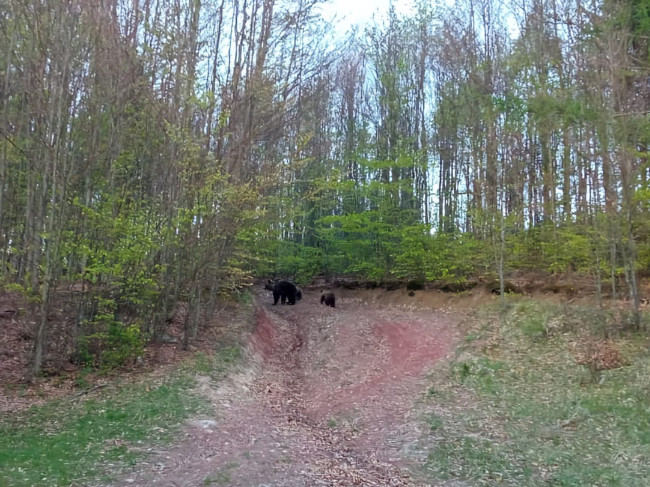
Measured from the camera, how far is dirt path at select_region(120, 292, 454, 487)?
6.02 m

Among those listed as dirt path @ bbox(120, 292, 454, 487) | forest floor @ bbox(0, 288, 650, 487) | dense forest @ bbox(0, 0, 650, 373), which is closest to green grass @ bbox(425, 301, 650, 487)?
forest floor @ bbox(0, 288, 650, 487)

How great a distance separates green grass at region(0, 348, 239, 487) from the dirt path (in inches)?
15.6

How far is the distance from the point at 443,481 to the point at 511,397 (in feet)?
10.9

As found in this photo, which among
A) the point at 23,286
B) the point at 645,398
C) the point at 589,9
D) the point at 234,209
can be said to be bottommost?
the point at 645,398

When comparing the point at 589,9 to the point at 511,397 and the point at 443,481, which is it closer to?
the point at 511,397

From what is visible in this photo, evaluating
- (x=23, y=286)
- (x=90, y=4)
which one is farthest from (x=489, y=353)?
(x=90, y=4)

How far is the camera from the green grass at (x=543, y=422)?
6164 mm

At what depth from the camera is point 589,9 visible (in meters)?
11.1

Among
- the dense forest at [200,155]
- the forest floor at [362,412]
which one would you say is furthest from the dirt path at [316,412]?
the dense forest at [200,155]

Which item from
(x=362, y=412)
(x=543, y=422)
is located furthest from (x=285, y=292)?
(x=543, y=422)

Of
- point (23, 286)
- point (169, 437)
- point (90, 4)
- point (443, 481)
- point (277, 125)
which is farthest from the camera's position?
point (277, 125)

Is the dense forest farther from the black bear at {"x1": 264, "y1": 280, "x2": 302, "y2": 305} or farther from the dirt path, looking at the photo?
the black bear at {"x1": 264, "y1": 280, "x2": 302, "y2": 305}

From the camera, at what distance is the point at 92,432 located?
6.94 metres

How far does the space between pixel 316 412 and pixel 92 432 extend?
371cm
